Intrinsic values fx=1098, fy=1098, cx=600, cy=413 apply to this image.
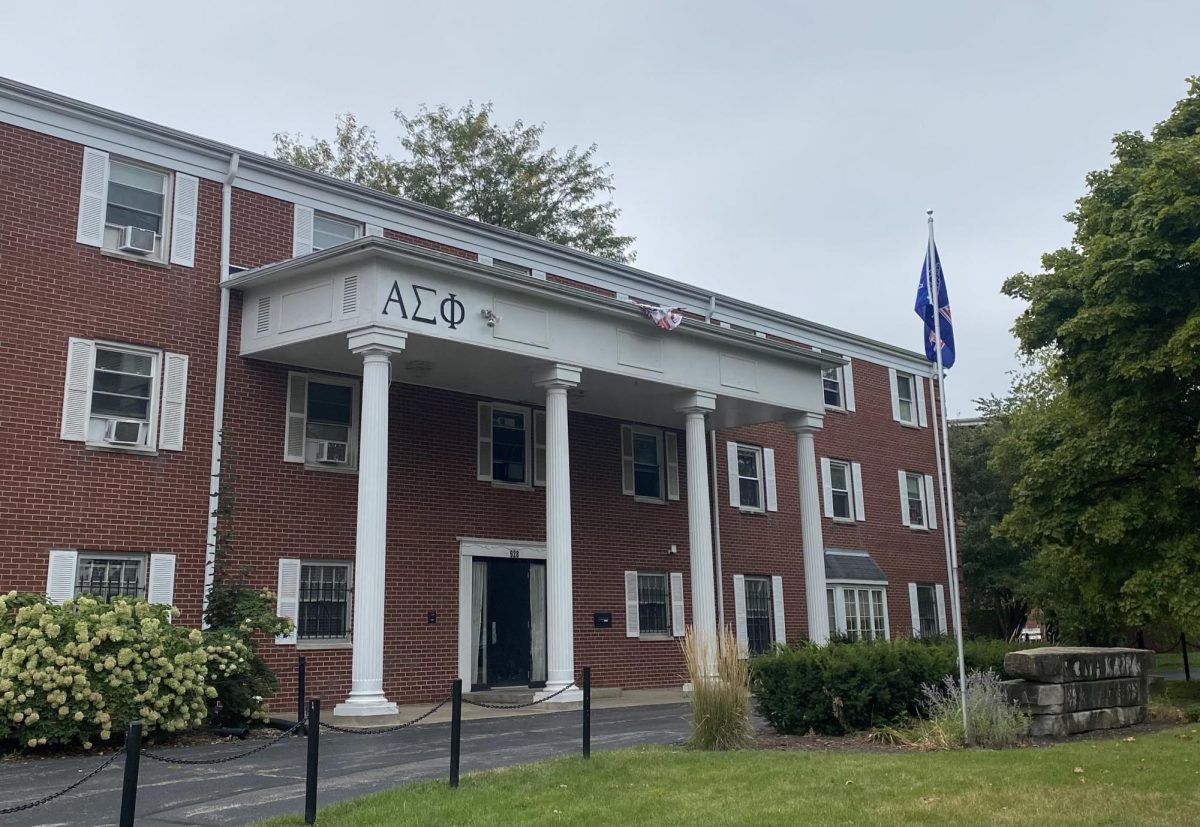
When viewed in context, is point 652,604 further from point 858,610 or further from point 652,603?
point 858,610

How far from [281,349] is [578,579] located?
778 cm

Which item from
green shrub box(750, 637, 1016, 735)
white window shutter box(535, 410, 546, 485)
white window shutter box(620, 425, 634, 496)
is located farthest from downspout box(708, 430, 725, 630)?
green shrub box(750, 637, 1016, 735)

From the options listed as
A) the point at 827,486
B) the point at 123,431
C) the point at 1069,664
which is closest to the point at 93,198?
the point at 123,431

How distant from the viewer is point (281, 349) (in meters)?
16.7

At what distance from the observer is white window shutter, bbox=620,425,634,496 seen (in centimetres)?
2289

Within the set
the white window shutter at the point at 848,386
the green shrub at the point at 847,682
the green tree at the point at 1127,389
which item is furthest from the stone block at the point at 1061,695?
the white window shutter at the point at 848,386

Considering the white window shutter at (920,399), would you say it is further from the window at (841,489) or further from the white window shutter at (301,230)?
the white window shutter at (301,230)

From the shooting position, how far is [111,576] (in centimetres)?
1543

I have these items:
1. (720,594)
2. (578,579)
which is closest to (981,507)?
(720,594)

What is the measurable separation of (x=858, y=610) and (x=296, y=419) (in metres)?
16.0

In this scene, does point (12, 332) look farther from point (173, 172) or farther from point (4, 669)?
point (4, 669)

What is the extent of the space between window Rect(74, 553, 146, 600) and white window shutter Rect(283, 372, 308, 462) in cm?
280

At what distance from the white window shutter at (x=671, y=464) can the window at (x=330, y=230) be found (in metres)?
8.39

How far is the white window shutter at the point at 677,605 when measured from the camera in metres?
23.3
